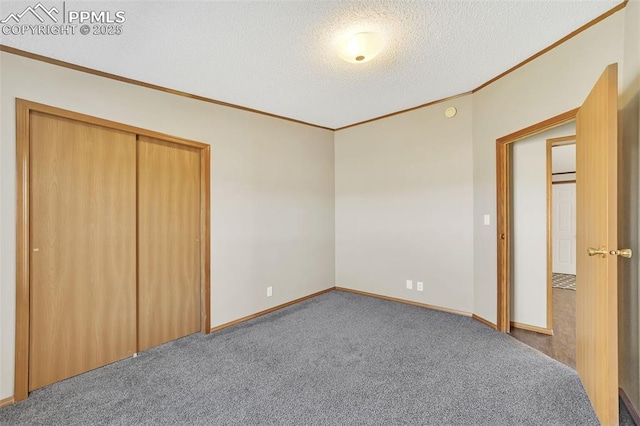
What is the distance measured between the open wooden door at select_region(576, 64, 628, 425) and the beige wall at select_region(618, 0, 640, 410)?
0.68ft

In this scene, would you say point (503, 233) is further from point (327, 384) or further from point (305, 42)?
point (305, 42)

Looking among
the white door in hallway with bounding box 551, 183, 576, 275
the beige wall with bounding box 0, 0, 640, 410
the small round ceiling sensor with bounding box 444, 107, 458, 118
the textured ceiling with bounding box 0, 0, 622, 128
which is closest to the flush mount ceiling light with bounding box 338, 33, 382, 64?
the textured ceiling with bounding box 0, 0, 622, 128

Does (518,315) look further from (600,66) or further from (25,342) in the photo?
(25,342)

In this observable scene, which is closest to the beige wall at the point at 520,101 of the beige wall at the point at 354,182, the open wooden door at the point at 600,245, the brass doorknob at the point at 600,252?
the beige wall at the point at 354,182

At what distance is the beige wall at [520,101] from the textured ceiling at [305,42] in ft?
0.47

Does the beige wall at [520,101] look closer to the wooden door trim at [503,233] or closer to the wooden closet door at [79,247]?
the wooden door trim at [503,233]

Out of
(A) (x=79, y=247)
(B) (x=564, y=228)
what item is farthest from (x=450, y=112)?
(B) (x=564, y=228)

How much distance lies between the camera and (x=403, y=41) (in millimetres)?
2088

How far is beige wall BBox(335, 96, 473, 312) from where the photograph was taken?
3338 mm

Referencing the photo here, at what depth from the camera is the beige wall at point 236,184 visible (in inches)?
76.7

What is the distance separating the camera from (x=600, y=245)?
1544 millimetres

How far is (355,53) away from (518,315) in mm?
3062

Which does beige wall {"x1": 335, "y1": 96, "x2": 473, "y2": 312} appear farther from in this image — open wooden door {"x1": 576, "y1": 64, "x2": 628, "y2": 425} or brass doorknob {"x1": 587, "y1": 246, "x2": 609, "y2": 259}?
brass doorknob {"x1": 587, "y1": 246, "x2": 609, "y2": 259}

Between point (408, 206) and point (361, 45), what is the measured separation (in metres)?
2.24
